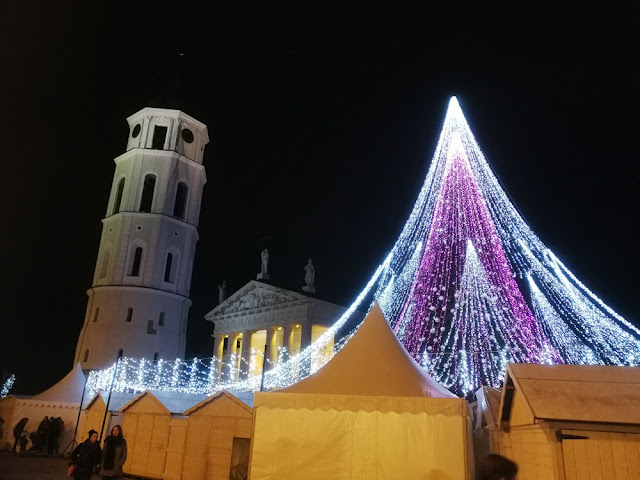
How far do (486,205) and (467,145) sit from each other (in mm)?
2267

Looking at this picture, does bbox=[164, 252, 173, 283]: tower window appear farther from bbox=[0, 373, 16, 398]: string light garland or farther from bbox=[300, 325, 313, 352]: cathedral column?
bbox=[0, 373, 16, 398]: string light garland

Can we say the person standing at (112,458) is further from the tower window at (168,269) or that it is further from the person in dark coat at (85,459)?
the tower window at (168,269)

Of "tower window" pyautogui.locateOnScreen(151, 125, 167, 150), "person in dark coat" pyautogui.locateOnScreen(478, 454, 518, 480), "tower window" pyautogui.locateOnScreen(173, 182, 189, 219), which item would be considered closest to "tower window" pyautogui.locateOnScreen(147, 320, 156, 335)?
"tower window" pyautogui.locateOnScreen(173, 182, 189, 219)

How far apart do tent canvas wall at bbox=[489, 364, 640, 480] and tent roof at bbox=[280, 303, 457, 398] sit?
7.30ft

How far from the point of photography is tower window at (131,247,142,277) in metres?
37.3

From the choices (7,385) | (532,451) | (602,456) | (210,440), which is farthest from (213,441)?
(7,385)

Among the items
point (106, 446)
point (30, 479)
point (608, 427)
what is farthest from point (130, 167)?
point (608, 427)

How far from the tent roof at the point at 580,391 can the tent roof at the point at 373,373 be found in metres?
2.14

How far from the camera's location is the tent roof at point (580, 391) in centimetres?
651

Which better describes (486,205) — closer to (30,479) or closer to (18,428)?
(30,479)

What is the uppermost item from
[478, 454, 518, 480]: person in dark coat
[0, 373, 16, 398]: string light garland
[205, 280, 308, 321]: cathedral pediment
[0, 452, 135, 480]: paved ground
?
[205, 280, 308, 321]: cathedral pediment

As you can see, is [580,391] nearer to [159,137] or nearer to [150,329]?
[150,329]

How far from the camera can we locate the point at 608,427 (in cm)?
648

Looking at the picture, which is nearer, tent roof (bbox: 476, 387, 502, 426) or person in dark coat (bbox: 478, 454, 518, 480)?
person in dark coat (bbox: 478, 454, 518, 480)
